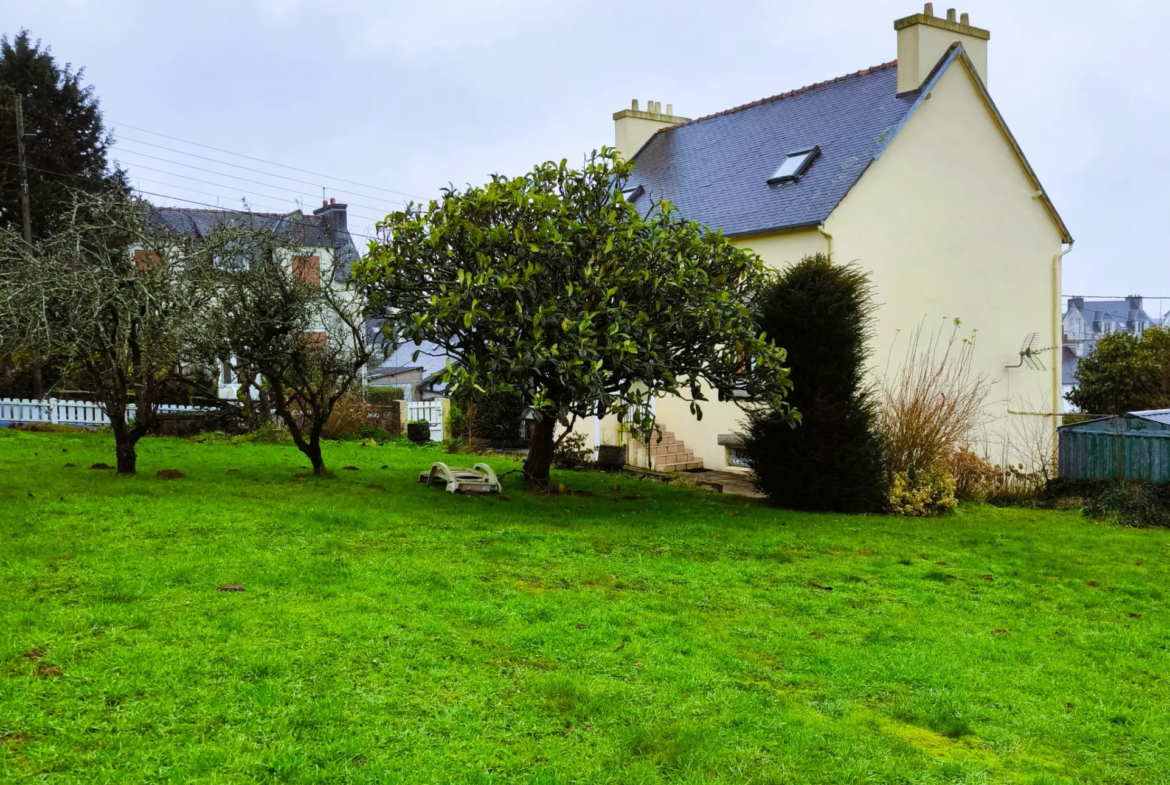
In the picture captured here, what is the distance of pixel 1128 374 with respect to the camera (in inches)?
902

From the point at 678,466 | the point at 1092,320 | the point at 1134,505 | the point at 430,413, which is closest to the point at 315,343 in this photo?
the point at 678,466

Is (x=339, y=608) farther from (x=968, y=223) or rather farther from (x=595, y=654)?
(x=968, y=223)

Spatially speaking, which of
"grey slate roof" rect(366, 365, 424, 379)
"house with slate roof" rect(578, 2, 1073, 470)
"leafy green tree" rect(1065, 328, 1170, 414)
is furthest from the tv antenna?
"grey slate roof" rect(366, 365, 424, 379)

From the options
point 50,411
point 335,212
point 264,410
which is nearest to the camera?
point 264,410

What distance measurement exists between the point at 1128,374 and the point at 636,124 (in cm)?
1457

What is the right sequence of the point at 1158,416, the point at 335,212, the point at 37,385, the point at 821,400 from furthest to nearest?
the point at 335,212, the point at 37,385, the point at 1158,416, the point at 821,400

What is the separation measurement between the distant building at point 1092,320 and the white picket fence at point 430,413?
31940mm

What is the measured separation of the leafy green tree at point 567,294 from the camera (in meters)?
9.02

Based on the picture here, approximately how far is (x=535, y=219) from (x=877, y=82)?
1161cm

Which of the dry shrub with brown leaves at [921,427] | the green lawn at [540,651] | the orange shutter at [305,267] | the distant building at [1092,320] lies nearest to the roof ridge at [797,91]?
the dry shrub with brown leaves at [921,427]

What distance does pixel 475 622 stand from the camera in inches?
210

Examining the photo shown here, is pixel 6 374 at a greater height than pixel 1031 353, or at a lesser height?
lesser

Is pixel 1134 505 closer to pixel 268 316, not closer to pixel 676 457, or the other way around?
pixel 676 457

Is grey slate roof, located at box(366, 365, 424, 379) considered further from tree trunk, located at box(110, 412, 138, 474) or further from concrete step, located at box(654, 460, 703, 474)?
tree trunk, located at box(110, 412, 138, 474)
